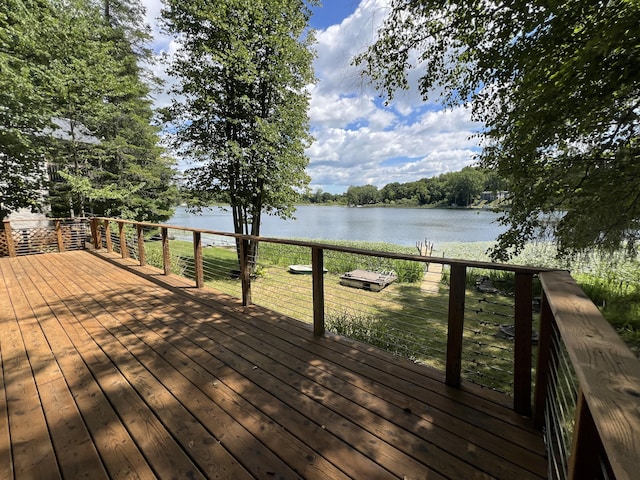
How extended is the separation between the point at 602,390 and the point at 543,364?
3.86 ft

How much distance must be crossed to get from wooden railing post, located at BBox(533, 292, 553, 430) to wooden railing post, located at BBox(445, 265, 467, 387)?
41 cm

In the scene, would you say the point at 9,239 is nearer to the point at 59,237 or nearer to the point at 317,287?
the point at 59,237

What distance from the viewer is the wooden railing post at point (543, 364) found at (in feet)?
4.93

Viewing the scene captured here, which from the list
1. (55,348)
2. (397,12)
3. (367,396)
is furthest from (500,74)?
(55,348)

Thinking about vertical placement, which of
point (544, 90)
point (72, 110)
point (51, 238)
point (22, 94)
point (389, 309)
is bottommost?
point (389, 309)

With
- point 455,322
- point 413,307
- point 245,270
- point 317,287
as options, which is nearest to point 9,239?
point 245,270

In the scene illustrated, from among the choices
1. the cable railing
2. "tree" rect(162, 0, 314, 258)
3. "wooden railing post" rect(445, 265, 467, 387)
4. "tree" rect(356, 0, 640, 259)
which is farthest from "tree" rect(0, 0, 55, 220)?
"wooden railing post" rect(445, 265, 467, 387)

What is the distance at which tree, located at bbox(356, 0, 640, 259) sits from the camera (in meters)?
2.95

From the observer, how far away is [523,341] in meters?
1.68

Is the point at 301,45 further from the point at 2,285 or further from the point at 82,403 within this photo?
the point at 82,403

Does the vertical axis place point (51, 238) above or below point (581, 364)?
below

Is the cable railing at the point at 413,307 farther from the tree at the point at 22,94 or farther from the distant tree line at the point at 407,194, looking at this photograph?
the distant tree line at the point at 407,194

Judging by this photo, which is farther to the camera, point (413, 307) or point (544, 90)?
point (544, 90)

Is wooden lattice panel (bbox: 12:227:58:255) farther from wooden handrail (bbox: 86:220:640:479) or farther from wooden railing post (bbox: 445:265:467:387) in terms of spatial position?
wooden railing post (bbox: 445:265:467:387)
